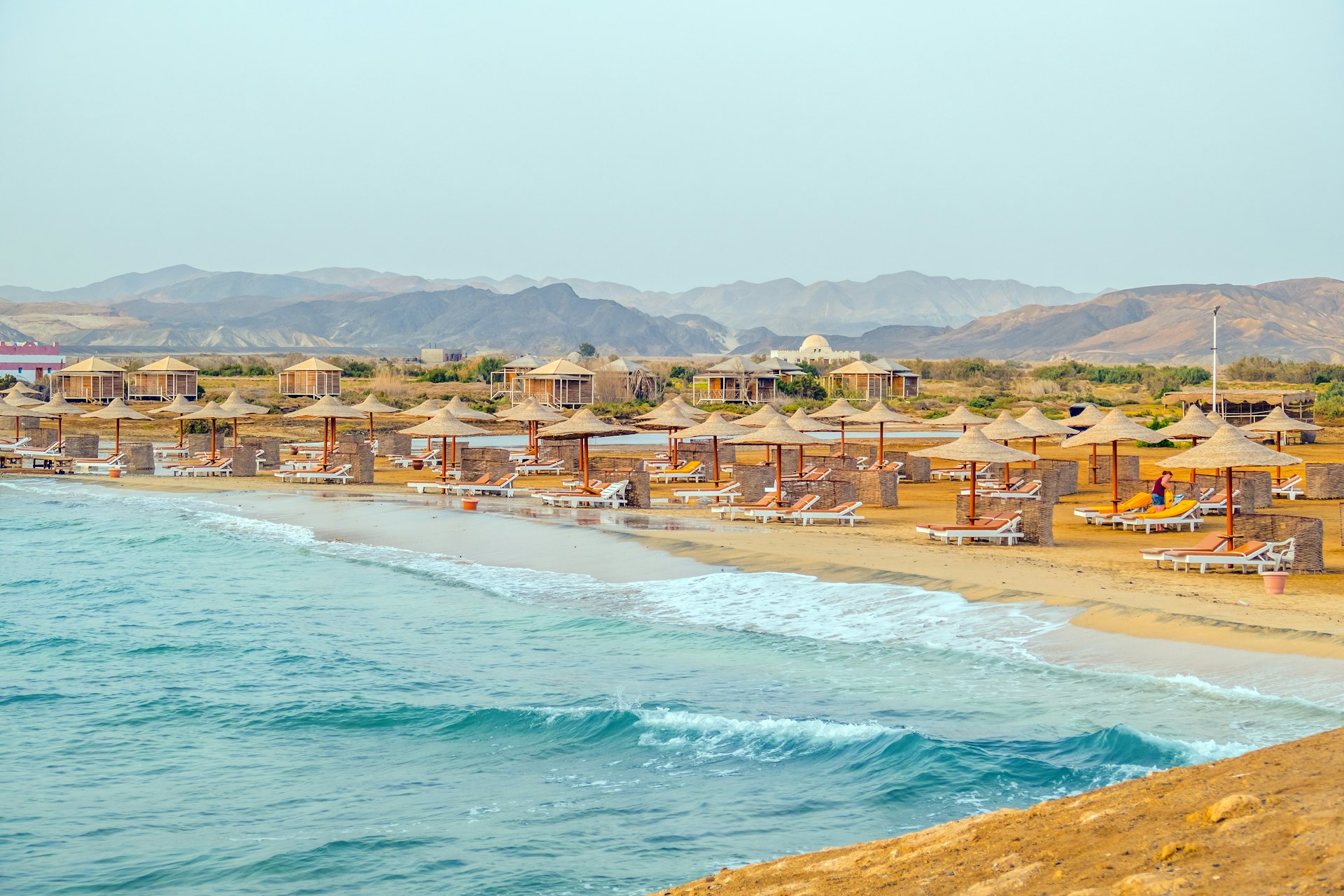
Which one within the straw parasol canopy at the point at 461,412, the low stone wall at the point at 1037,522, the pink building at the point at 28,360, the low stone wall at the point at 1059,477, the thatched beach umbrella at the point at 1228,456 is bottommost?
the low stone wall at the point at 1037,522

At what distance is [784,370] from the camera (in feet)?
214

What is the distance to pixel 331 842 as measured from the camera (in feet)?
21.6

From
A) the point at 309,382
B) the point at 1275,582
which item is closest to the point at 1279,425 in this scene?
the point at 1275,582

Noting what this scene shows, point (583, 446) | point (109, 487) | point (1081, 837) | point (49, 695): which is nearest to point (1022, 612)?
point (1081, 837)

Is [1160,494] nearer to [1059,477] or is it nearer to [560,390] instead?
[1059,477]

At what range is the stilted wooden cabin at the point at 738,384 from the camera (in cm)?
5626

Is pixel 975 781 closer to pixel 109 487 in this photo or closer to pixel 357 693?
pixel 357 693

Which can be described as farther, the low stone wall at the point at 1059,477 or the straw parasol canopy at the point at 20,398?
the straw parasol canopy at the point at 20,398

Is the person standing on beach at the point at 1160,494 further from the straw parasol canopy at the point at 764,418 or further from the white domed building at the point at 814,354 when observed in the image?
the white domed building at the point at 814,354

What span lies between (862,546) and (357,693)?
27.1 ft

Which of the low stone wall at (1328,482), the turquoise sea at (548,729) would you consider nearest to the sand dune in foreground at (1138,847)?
the turquoise sea at (548,729)

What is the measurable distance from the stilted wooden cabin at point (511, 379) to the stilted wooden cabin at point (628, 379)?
3.60 metres

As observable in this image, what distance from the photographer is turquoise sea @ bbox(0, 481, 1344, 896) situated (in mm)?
6484

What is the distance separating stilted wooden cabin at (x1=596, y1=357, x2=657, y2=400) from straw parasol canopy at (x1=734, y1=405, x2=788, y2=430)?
→ 109ft
